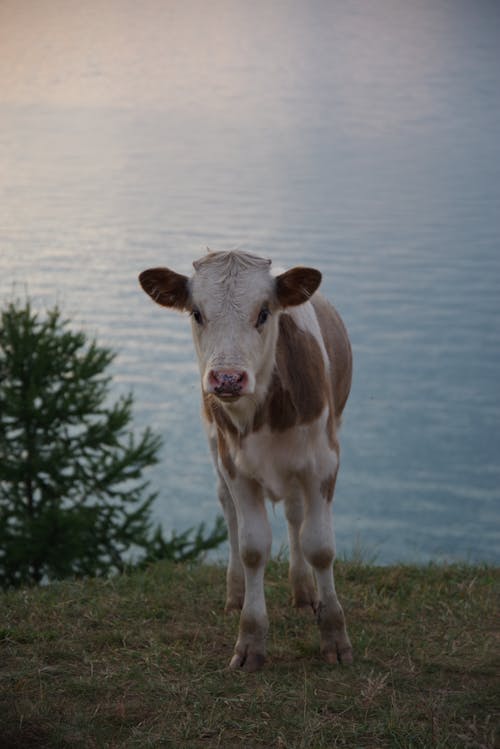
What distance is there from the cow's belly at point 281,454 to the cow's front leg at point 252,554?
0.36 ft

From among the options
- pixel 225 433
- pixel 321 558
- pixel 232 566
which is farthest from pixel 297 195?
pixel 321 558

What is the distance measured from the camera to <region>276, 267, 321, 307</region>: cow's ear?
17.8ft

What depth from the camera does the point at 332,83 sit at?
196500 mm

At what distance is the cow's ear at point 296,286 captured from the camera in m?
5.43

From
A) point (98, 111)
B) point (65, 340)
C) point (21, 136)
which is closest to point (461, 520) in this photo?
point (65, 340)

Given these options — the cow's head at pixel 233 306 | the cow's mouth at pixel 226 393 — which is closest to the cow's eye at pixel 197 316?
the cow's head at pixel 233 306

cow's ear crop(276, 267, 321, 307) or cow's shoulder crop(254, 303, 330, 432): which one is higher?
cow's ear crop(276, 267, 321, 307)

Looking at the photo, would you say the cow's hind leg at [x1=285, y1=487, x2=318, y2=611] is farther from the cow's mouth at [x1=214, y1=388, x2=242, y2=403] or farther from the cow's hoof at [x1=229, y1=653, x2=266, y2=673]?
the cow's mouth at [x1=214, y1=388, x2=242, y2=403]

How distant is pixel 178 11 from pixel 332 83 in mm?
33116

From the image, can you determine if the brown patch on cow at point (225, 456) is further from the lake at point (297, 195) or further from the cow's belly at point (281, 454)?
the lake at point (297, 195)

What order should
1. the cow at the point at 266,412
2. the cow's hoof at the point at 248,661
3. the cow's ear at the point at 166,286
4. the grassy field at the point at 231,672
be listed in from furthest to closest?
the cow's hoof at the point at 248,661 → the cow's ear at the point at 166,286 → the cow at the point at 266,412 → the grassy field at the point at 231,672

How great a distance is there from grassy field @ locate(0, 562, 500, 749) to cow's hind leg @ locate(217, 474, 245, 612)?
14cm

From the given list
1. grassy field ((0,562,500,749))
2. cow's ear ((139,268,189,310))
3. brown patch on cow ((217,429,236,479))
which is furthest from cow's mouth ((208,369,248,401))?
grassy field ((0,562,500,749))

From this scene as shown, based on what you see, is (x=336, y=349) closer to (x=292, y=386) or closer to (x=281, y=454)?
(x=292, y=386)
